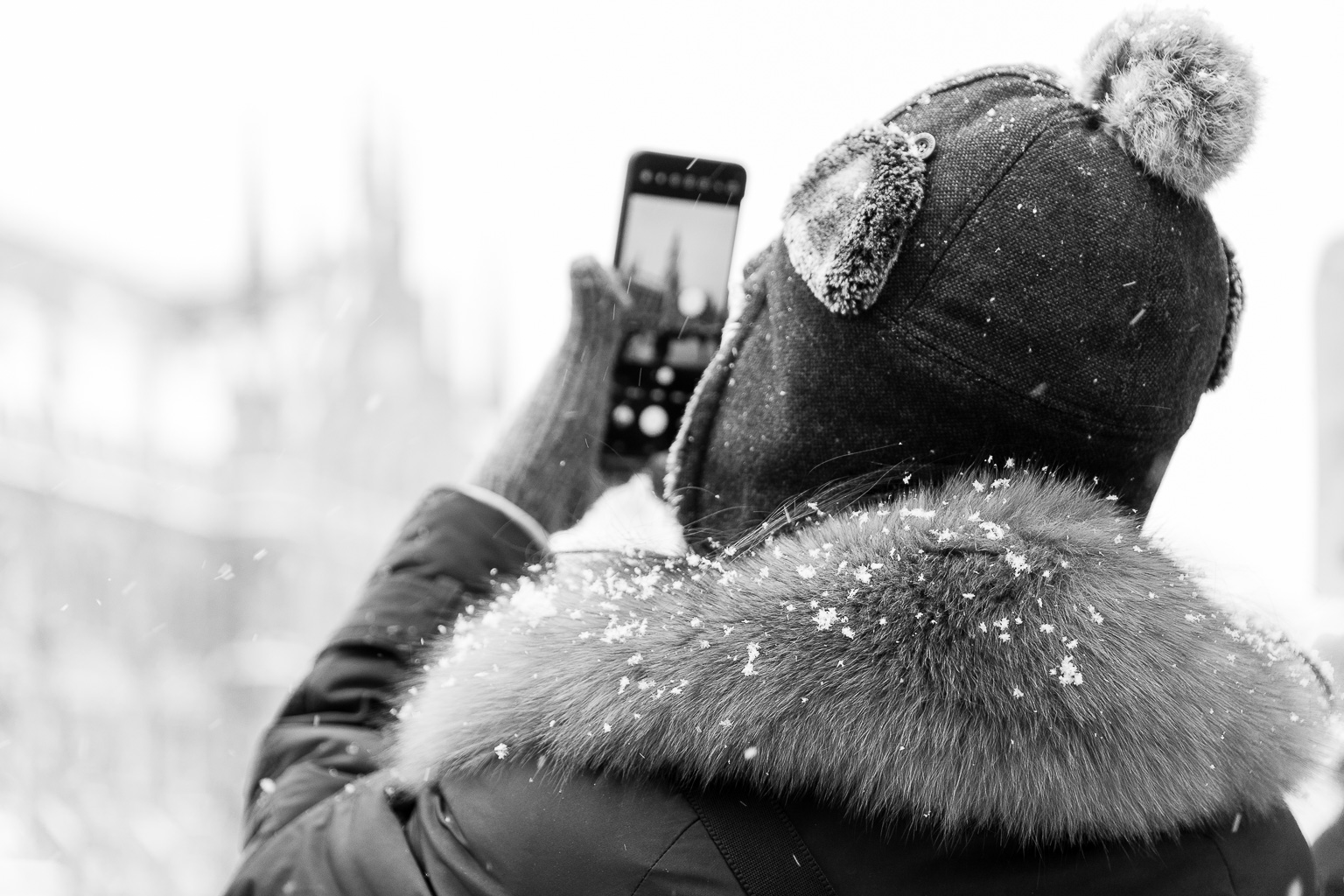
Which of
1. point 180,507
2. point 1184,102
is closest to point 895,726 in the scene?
point 1184,102

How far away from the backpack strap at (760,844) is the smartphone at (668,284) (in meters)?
0.58

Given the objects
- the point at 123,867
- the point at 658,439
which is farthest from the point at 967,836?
the point at 123,867

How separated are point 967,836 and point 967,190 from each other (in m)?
0.40

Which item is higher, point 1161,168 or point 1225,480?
point 1161,168

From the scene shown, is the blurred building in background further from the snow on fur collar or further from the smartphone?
the snow on fur collar

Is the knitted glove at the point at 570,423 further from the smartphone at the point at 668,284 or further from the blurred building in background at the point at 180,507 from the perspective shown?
the blurred building in background at the point at 180,507

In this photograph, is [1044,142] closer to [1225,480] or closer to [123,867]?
[1225,480]

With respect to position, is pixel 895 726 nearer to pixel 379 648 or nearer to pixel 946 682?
pixel 946 682

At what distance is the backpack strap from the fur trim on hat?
481mm

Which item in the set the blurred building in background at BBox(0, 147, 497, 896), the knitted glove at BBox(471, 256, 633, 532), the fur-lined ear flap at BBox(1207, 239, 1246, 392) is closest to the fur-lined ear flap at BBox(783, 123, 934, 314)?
the fur-lined ear flap at BBox(1207, 239, 1246, 392)

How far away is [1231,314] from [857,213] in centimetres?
31

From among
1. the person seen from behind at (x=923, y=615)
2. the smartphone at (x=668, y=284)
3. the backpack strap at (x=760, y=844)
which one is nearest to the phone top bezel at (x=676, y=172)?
the smartphone at (x=668, y=284)

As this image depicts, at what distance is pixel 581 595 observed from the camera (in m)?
0.67

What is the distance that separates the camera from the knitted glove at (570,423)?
3.40 feet
